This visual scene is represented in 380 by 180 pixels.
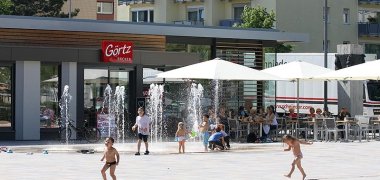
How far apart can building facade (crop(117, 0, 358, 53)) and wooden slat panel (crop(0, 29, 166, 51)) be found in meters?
27.9

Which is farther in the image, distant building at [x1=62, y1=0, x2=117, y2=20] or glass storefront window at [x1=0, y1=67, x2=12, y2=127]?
distant building at [x1=62, y1=0, x2=117, y2=20]

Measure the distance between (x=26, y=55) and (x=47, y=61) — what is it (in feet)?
3.09

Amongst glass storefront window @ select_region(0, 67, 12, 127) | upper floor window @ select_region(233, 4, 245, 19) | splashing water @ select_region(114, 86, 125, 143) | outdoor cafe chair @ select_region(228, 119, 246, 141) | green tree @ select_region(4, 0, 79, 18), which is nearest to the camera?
outdoor cafe chair @ select_region(228, 119, 246, 141)

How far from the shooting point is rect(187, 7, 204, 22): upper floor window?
69675mm

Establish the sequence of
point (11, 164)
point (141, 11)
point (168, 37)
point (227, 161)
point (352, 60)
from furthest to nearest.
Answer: point (141, 11)
point (352, 60)
point (168, 37)
point (227, 161)
point (11, 164)

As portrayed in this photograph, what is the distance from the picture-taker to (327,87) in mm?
43406

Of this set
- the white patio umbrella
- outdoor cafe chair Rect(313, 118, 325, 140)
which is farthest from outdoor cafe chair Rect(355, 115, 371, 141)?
the white patio umbrella

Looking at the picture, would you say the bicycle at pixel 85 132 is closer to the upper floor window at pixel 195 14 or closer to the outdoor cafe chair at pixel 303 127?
the outdoor cafe chair at pixel 303 127

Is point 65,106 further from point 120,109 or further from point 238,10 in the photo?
point 238,10

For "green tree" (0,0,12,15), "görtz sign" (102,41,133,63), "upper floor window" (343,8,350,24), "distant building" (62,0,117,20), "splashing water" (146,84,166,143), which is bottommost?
"splashing water" (146,84,166,143)

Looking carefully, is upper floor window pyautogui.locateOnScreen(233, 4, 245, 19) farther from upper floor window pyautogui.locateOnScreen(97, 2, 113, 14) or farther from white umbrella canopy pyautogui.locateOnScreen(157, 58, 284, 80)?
white umbrella canopy pyautogui.locateOnScreen(157, 58, 284, 80)

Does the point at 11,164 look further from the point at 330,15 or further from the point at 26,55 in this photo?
the point at 330,15

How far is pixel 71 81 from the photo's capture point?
115ft

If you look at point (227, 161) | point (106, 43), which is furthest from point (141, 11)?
point (227, 161)
